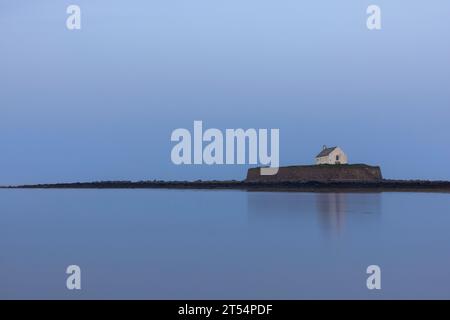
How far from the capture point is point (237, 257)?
21531 millimetres

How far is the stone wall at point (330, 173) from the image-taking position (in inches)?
2901

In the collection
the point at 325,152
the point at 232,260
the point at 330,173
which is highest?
the point at 325,152

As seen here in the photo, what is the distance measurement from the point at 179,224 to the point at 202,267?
67.9 ft

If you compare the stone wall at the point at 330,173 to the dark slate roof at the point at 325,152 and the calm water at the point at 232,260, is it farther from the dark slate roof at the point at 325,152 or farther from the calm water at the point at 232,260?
the calm water at the point at 232,260

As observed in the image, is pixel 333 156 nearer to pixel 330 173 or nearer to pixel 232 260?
pixel 330 173

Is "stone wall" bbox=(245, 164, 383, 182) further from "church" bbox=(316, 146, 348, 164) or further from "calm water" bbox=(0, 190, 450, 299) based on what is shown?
"calm water" bbox=(0, 190, 450, 299)

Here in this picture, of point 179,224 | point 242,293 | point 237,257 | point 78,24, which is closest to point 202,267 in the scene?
point 237,257

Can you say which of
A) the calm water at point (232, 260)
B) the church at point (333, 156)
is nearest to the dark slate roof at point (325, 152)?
the church at point (333, 156)

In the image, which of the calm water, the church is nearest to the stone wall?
the church

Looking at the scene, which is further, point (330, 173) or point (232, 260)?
point (330, 173)

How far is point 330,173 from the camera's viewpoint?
7481cm

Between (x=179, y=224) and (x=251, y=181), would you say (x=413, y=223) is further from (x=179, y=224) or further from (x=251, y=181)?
(x=251, y=181)

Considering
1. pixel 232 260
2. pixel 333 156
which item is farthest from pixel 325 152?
pixel 232 260

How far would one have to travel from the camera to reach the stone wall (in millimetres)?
73688
